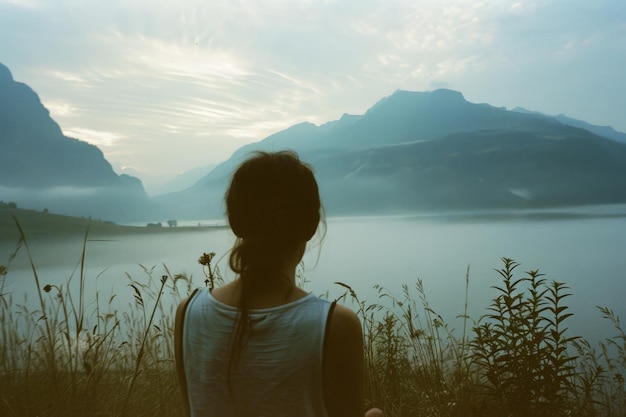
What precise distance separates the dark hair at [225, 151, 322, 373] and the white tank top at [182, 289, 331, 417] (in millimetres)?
53

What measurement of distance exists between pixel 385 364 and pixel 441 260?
2.45m

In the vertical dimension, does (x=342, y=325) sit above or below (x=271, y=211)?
below

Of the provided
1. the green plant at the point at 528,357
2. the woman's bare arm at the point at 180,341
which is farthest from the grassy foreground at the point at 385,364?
the woman's bare arm at the point at 180,341

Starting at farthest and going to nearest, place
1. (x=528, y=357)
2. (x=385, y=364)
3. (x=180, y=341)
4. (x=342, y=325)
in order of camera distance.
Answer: (x=385, y=364) → (x=528, y=357) → (x=180, y=341) → (x=342, y=325)

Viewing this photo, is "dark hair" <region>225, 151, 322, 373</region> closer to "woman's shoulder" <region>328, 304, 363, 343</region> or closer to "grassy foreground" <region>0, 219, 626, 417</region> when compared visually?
"woman's shoulder" <region>328, 304, 363, 343</region>

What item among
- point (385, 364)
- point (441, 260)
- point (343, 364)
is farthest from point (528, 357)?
point (441, 260)

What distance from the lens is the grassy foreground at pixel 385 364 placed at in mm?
2148

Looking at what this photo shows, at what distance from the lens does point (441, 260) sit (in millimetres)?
4992

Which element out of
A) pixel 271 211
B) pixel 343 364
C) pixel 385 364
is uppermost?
pixel 271 211

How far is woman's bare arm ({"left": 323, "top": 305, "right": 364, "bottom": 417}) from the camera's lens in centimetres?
93

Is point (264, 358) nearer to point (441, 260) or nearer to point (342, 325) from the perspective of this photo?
point (342, 325)

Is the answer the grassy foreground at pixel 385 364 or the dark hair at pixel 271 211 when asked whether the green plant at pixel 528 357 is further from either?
the dark hair at pixel 271 211

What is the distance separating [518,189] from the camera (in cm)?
876

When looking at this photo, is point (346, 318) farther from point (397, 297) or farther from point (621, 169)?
point (621, 169)
